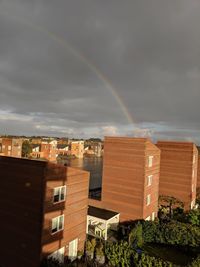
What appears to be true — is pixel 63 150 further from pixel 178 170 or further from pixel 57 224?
pixel 57 224

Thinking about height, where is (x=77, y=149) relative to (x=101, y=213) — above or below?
above

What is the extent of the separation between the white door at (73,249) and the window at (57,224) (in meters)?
2.41

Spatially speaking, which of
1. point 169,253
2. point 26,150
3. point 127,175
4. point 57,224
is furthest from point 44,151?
point 57,224

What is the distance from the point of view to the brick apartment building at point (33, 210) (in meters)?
17.3

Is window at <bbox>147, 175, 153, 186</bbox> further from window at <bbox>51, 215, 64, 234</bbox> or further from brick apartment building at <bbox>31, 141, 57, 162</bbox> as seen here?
brick apartment building at <bbox>31, 141, 57, 162</bbox>

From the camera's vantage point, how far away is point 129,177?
29594 mm

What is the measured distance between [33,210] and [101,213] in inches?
510

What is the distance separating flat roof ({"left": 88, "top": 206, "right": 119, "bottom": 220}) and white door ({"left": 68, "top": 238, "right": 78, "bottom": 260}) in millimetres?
6193

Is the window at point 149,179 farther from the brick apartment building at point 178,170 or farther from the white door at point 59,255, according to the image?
the white door at point 59,255

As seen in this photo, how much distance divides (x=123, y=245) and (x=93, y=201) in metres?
12.3

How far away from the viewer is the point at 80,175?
21359mm

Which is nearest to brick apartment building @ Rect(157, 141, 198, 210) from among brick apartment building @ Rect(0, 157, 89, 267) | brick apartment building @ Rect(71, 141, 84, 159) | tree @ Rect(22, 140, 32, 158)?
brick apartment building @ Rect(0, 157, 89, 267)

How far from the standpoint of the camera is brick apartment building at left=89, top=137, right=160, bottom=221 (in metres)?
28.9

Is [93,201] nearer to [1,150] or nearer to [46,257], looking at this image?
[46,257]
